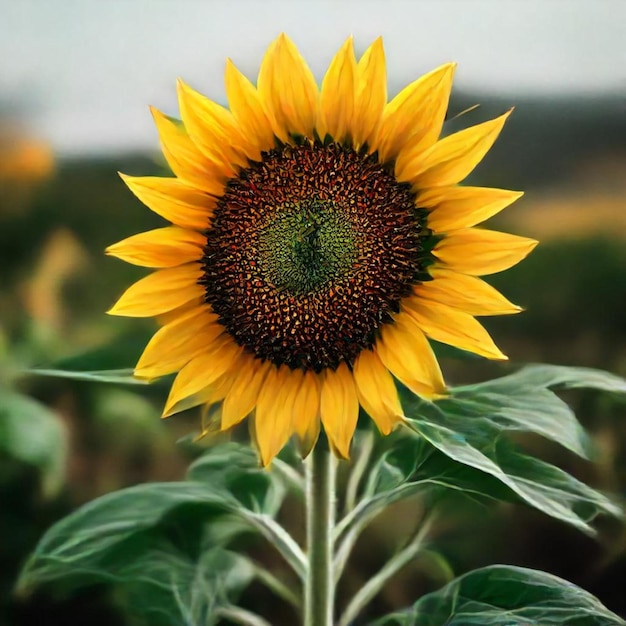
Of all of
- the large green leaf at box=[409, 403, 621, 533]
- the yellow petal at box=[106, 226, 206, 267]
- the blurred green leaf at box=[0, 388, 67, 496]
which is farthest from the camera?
the blurred green leaf at box=[0, 388, 67, 496]

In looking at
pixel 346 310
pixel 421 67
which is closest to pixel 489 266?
pixel 346 310

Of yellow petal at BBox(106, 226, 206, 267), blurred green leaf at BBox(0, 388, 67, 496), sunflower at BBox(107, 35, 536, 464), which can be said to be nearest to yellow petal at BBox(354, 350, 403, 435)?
sunflower at BBox(107, 35, 536, 464)

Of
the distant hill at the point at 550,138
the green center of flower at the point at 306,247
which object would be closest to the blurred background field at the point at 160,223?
the distant hill at the point at 550,138

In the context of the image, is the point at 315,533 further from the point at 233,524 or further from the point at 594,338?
the point at 594,338

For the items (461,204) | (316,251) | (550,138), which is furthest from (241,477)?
(550,138)

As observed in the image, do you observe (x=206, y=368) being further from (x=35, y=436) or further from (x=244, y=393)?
(x=35, y=436)

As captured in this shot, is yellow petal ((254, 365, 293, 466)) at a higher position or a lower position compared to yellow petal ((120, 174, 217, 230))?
lower

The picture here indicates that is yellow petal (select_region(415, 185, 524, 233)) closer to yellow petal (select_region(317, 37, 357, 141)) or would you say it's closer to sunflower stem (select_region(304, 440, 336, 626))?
yellow petal (select_region(317, 37, 357, 141))
